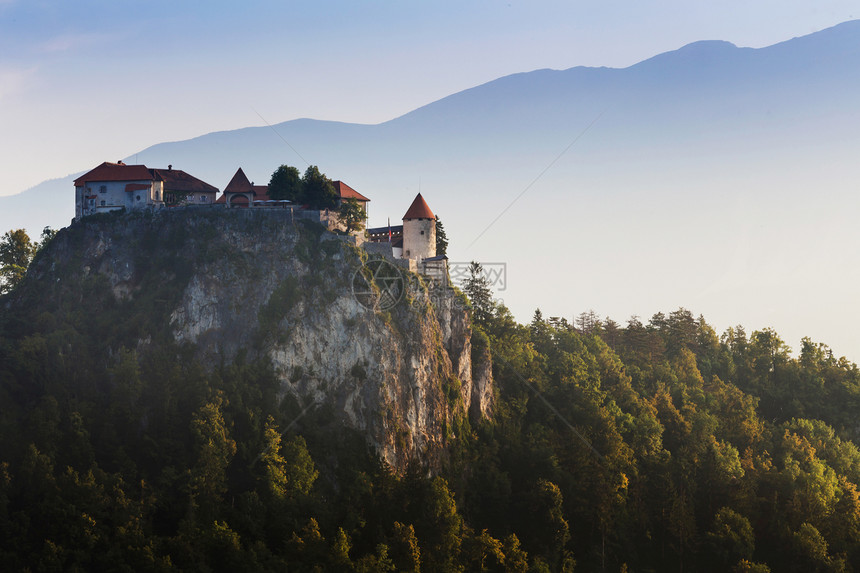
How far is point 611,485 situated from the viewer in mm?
85938

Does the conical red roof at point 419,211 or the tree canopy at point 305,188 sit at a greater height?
the tree canopy at point 305,188

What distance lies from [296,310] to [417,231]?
16.7 m

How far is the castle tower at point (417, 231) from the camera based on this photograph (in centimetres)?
8981

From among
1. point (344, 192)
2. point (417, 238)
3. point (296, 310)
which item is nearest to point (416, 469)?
point (296, 310)

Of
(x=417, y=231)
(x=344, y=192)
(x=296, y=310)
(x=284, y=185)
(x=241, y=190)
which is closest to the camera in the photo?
(x=296, y=310)

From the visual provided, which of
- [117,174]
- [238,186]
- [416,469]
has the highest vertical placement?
[117,174]

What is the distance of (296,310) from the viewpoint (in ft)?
264

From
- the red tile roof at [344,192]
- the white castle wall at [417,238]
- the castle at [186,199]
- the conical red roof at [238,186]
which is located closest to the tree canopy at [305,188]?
the castle at [186,199]

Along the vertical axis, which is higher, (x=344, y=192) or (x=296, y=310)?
(x=344, y=192)

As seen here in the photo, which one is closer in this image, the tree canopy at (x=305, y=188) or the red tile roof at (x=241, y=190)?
A: the tree canopy at (x=305, y=188)

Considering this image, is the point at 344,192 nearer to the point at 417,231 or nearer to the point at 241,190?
the point at 417,231

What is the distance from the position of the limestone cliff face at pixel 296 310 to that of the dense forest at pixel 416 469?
2.11 meters

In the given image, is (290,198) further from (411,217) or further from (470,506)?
(470,506)

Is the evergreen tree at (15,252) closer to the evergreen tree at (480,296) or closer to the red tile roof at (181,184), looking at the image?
the red tile roof at (181,184)
